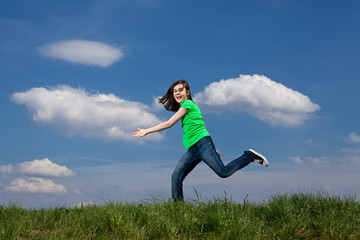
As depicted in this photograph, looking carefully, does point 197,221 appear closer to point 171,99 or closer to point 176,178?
point 176,178

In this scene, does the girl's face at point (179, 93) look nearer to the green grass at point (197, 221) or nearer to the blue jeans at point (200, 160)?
the blue jeans at point (200, 160)

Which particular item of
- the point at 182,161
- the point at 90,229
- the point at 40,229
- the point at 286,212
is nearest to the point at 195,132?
Answer: the point at 182,161

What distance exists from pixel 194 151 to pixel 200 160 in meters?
0.20

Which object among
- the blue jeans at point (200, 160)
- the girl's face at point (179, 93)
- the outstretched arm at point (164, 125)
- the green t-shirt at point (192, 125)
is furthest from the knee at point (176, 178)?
the girl's face at point (179, 93)

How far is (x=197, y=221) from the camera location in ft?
18.8

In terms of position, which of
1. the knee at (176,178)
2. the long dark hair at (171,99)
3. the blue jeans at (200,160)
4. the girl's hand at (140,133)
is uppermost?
the long dark hair at (171,99)

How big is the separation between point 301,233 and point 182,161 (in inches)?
94.7

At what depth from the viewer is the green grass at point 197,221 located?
17.8 ft

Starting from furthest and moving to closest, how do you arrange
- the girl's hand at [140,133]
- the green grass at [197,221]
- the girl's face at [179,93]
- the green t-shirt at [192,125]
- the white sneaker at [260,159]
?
1. the girl's face at [179,93]
2. the white sneaker at [260,159]
3. the green t-shirt at [192,125]
4. the girl's hand at [140,133]
5. the green grass at [197,221]

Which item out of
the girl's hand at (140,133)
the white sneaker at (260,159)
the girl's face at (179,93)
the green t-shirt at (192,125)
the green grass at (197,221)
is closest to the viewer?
the green grass at (197,221)

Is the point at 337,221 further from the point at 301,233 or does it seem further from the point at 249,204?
the point at 249,204

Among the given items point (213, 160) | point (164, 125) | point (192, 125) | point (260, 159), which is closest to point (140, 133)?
point (164, 125)

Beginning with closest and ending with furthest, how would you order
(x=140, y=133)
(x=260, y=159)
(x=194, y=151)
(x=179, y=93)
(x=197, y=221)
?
(x=197, y=221) → (x=140, y=133) → (x=194, y=151) → (x=260, y=159) → (x=179, y=93)

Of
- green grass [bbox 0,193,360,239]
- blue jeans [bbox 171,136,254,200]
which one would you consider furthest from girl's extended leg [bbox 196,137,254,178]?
green grass [bbox 0,193,360,239]
